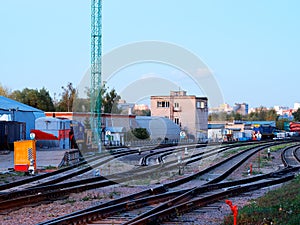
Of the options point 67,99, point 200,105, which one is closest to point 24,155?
point 200,105

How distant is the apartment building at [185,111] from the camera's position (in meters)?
56.7

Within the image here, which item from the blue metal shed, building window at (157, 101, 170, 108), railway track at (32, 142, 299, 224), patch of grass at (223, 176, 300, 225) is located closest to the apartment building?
→ building window at (157, 101, 170, 108)

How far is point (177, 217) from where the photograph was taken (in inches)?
429

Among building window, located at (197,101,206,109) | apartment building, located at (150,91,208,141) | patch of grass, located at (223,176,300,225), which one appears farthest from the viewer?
apartment building, located at (150,91,208,141)

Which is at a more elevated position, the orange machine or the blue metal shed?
the blue metal shed

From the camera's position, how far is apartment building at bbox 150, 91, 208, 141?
56719 mm

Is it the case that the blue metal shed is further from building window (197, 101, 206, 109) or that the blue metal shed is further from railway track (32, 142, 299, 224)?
railway track (32, 142, 299, 224)

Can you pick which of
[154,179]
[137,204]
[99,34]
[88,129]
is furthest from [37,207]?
[99,34]

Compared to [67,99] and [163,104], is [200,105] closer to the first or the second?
[163,104]

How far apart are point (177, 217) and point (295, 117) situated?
158m

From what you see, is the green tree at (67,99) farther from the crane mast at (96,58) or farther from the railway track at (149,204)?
the railway track at (149,204)

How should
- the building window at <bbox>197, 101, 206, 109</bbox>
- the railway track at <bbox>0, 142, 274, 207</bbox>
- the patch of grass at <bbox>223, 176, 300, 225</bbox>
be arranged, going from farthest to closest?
the building window at <bbox>197, 101, 206, 109</bbox> → the railway track at <bbox>0, 142, 274, 207</bbox> → the patch of grass at <bbox>223, 176, 300, 225</bbox>

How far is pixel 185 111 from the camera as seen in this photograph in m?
63.5

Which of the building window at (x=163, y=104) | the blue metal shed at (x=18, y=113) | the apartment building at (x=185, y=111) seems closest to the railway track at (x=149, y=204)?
the blue metal shed at (x=18, y=113)
